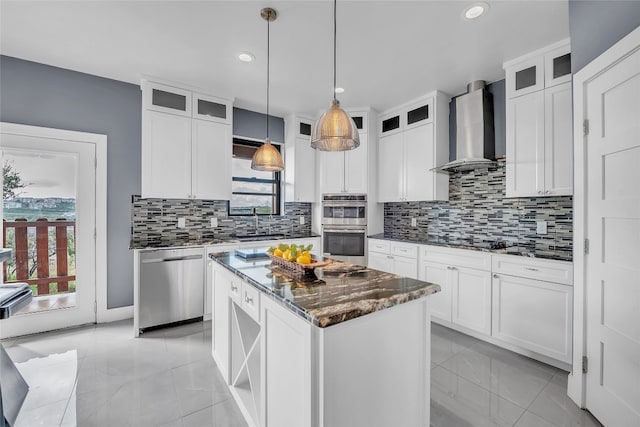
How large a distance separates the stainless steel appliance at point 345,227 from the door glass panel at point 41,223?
3043 mm

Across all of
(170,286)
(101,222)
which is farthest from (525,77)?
(101,222)

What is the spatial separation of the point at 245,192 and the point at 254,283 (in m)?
2.90

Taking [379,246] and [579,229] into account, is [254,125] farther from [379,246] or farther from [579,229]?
[579,229]

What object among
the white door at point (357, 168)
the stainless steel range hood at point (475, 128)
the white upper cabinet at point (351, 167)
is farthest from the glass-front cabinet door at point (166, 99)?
the stainless steel range hood at point (475, 128)

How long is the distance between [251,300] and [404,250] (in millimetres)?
2372

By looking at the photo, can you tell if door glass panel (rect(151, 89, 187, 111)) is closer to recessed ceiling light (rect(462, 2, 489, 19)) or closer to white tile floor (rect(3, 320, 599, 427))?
white tile floor (rect(3, 320, 599, 427))

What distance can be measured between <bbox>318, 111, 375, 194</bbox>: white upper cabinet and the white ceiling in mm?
740

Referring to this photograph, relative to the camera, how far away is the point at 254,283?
1542mm

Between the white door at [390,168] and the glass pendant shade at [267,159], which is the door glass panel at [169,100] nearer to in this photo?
the glass pendant shade at [267,159]

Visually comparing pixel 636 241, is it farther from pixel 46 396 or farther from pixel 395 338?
pixel 46 396

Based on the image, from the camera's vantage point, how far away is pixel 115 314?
3322 millimetres

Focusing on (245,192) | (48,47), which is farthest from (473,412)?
(48,47)

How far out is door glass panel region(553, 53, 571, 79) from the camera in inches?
97.7

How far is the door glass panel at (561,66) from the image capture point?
2482 mm
